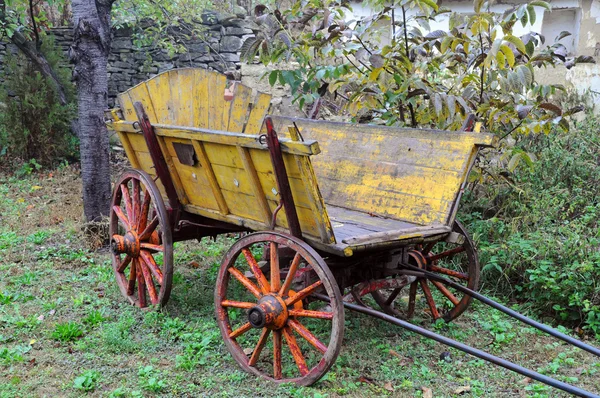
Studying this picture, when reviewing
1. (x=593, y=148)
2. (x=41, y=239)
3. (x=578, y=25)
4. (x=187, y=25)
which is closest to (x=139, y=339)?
(x=41, y=239)

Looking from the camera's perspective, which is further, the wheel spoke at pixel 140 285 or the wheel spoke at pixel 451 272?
the wheel spoke at pixel 140 285

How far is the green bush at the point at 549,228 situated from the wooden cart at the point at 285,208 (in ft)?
2.15

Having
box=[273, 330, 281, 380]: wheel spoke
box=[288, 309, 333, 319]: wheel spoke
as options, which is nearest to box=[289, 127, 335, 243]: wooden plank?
box=[288, 309, 333, 319]: wheel spoke

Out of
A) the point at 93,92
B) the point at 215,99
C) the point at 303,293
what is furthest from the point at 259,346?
the point at 93,92

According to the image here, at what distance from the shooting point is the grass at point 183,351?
3.19 meters

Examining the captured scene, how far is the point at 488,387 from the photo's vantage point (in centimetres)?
330

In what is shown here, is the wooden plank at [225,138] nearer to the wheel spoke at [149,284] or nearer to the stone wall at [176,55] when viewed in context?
the wheel spoke at [149,284]

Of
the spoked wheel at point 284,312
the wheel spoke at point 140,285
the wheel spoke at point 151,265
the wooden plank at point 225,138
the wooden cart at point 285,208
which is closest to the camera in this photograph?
the wooden plank at point 225,138

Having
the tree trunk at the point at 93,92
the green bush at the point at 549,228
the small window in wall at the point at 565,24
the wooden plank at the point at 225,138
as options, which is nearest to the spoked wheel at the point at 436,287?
the green bush at the point at 549,228

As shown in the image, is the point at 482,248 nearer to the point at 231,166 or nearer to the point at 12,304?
the point at 231,166

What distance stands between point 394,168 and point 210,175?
123cm

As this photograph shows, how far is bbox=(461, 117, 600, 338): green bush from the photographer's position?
4.22 metres

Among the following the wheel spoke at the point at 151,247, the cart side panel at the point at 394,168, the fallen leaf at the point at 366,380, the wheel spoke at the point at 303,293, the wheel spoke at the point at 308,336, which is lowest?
the fallen leaf at the point at 366,380

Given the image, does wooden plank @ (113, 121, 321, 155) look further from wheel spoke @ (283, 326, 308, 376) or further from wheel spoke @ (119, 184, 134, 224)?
wheel spoke @ (283, 326, 308, 376)
